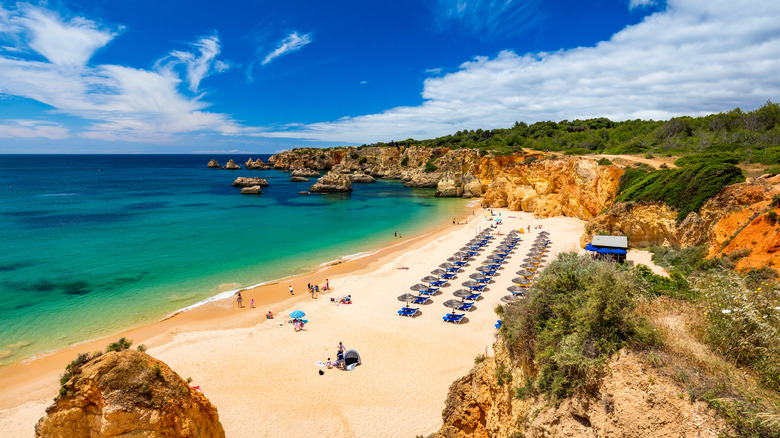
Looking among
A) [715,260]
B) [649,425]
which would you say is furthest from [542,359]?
[715,260]

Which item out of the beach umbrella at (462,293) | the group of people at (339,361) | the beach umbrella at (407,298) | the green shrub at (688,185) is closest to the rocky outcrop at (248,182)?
the beach umbrella at (407,298)

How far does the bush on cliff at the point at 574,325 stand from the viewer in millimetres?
4441

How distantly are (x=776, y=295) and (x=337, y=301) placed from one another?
1703 cm

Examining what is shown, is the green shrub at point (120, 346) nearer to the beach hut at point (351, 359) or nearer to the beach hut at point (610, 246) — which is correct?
the beach hut at point (351, 359)

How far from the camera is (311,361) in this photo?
1319cm

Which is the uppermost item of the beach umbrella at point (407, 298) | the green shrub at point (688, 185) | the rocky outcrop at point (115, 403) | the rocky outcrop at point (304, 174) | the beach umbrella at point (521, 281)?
the rocky outcrop at point (304, 174)

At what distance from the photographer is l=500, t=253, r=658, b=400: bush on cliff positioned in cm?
444

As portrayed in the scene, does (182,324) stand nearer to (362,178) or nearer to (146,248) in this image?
(146,248)

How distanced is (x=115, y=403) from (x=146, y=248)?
29.4 m

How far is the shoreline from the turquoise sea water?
86 cm

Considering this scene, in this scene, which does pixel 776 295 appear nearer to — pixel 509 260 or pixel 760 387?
pixel 760 387

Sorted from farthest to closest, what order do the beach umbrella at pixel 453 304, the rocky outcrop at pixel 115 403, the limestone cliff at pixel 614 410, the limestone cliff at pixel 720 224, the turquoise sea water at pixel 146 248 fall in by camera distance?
1. the turquoise sea water at pixel 146 248
2. the beach umbrella at pixel 453 304
3. the limestone cliff at pixel 720 224
4. the rocky outcrop at pixel 115 403
5. the limestone cliff at pixel 614 410

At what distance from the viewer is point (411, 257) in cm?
2728

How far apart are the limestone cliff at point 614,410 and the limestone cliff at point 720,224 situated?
30.2 ft
